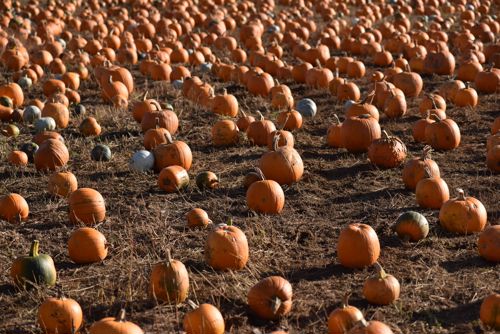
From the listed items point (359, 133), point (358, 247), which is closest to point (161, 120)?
point (359, 133)

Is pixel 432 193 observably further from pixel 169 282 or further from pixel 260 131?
pixel 169 282

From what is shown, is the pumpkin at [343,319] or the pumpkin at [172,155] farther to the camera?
the pumpkin at [172,155]

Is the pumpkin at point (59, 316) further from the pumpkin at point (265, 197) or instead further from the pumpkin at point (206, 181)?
the pumpkin at point (206, 181)

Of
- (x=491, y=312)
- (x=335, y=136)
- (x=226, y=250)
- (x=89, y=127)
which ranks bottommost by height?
(x=89, y=127)

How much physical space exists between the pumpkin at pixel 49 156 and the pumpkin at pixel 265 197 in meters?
2.36

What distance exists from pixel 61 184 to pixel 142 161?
1.01 m

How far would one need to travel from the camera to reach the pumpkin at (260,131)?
353 inches

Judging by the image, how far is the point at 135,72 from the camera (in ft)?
43.5

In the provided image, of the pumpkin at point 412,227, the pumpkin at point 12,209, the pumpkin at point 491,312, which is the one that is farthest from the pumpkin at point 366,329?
the pumpkin at point 12,209

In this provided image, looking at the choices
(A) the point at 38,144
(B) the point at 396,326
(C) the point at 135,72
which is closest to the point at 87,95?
(C) the point at 135,72

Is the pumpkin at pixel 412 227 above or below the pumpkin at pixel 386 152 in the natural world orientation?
above

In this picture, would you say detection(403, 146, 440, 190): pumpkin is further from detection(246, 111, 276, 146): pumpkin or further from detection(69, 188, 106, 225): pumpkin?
detection(69, 188, 106, 225): pumpkin

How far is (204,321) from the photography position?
16.0ft

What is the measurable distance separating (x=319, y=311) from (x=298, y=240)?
4.23ft
